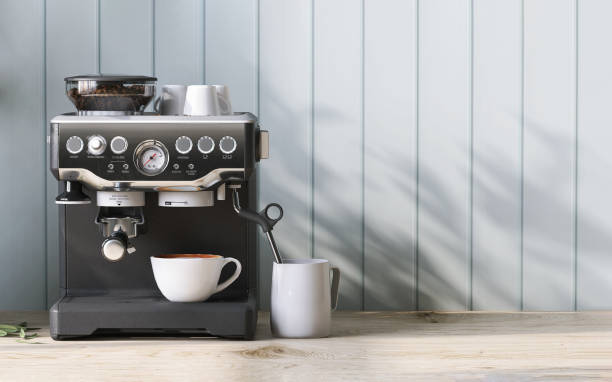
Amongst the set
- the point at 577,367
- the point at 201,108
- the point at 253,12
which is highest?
the point at 253,12

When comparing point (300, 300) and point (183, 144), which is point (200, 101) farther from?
point (300, 300)

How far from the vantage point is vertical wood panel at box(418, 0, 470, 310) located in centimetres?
150

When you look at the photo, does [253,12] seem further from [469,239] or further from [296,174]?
[469,239]

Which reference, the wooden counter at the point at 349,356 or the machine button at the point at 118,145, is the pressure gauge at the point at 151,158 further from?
the wooden counter at the point at 349,356

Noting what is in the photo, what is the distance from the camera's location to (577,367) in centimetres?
109

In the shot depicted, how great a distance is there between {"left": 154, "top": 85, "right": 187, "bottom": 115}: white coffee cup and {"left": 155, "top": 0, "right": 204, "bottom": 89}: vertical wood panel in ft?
0.72

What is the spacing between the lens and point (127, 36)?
1.51 meters

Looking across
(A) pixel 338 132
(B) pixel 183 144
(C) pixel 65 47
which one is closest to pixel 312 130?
(A) pixel 338 132

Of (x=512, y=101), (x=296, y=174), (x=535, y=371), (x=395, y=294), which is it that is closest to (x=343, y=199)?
(x=296, y=174)

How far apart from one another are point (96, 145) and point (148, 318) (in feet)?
0.88

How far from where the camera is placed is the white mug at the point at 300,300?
124 centimetres

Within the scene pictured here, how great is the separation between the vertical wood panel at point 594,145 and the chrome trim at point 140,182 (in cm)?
70

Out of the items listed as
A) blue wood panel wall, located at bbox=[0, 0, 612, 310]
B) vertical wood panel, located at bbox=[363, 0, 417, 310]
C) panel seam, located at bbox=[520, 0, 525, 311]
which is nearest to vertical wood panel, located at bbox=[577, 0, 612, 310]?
blue wood panel wall, located at bbox=[0, 0, 612, 310]

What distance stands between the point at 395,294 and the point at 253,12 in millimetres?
594
